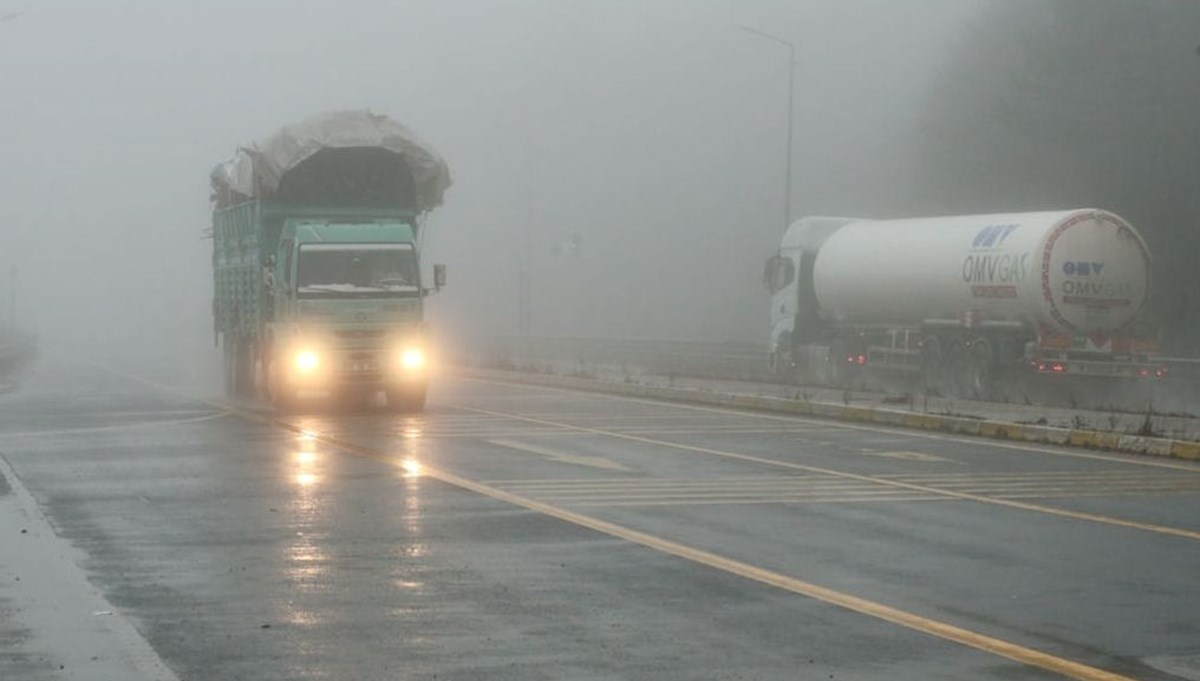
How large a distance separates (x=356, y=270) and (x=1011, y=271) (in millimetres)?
12494

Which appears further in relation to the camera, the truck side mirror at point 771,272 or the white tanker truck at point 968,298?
the truck side mirror at point 771,272

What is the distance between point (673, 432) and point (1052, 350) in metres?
11.7

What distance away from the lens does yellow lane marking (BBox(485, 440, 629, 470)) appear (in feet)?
65.1

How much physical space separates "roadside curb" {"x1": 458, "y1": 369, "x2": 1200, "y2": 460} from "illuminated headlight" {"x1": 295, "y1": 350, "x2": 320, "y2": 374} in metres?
7.03

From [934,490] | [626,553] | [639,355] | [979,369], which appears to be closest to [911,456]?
[934,490]

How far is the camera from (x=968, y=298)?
36781mm

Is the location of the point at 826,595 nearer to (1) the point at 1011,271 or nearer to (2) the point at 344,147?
(2) the point at 344,147

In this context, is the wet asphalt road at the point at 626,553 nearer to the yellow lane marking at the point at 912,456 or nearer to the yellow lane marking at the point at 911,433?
the yellow lane marking at the point at 912,456

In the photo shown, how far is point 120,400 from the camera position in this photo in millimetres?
34281

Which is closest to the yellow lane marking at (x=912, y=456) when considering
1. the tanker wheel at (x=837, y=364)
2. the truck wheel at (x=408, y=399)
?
the truck wheel at (x=408, y=399)

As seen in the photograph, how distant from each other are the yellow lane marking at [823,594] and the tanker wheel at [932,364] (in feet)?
70.9

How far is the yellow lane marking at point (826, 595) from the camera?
9.02 m

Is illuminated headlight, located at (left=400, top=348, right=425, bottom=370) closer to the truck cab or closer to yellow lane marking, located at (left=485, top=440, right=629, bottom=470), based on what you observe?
the truck cab

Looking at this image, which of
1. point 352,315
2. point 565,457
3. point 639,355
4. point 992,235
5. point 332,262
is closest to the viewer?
point 565,457
